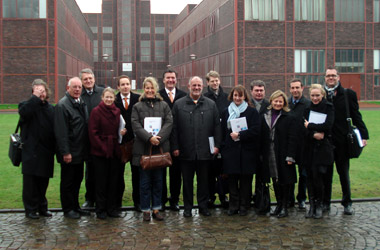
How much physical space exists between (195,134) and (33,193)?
253 cm

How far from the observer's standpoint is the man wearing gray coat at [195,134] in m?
7.16

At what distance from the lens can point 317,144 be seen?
6.92 metres

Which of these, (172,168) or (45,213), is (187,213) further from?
(45,213)

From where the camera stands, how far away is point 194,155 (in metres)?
7.16

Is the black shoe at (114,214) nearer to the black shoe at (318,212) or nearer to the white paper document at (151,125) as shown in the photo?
the white paper document at (151,125)

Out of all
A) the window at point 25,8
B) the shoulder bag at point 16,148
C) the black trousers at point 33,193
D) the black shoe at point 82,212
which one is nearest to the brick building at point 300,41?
the window at point 25,8

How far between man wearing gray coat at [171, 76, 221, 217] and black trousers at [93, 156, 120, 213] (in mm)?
947

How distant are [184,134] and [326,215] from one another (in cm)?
239

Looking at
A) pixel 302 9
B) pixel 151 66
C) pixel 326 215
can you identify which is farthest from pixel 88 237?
pixel 151 66

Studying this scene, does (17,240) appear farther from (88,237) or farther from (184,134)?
(184,134)

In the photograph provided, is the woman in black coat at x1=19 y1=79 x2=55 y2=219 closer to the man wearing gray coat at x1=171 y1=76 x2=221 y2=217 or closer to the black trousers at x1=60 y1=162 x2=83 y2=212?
the black trousers at x1=60 y1=162 x2=83 y2=212

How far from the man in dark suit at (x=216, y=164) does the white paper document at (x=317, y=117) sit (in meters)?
1.46

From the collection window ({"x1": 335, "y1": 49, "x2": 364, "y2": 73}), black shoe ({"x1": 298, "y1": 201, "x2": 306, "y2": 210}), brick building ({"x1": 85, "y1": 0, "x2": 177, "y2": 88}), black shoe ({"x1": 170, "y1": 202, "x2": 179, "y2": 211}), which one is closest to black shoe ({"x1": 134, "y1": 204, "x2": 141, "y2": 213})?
black shoe ({"x1": 170, "y1": 202, "x2": 179, "y2": 211})

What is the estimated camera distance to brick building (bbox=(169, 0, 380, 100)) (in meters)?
39.4
